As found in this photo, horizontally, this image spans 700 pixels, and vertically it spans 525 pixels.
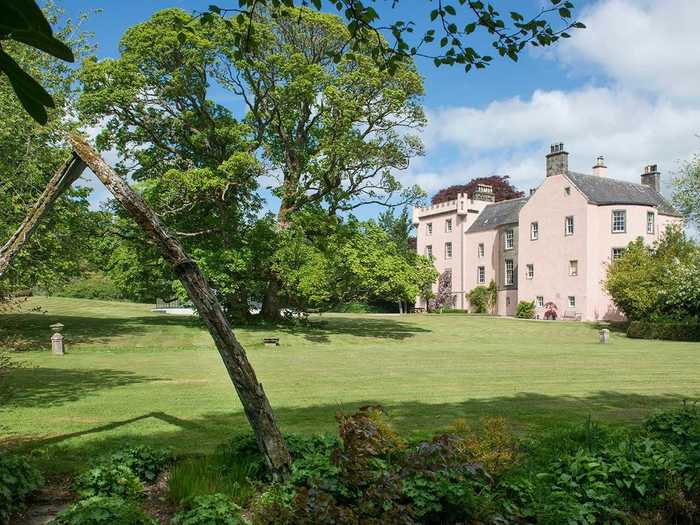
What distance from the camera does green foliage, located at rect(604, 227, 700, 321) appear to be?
3316 cm

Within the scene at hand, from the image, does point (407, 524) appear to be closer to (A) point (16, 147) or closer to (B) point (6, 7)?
(B) point (6, 7)

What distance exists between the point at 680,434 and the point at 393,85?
25.6 meters

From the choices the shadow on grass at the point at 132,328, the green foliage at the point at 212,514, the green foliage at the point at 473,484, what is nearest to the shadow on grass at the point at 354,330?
the shadow on grass at the point at 132,328

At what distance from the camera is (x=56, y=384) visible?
45.6ft

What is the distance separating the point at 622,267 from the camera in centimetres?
3778

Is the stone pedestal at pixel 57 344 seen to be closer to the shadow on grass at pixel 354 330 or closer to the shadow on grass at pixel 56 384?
the shadow on grass at pixel 56 384

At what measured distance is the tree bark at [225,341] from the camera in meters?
5.64

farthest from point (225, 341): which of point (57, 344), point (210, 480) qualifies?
point (57, 344)

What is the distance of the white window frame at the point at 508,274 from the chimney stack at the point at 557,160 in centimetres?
869

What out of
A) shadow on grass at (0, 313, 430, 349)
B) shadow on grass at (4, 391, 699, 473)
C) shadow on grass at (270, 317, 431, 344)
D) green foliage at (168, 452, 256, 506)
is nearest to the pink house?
shadow on grass at (270, 317, 431, 344)

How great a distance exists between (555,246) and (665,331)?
14265 millimetres

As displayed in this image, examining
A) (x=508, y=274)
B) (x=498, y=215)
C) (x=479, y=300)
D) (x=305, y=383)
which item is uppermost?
(x=498, y=215)

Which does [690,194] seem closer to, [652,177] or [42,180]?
[652,177]

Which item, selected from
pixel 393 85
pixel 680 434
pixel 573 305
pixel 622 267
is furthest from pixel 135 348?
pixel 573 305
